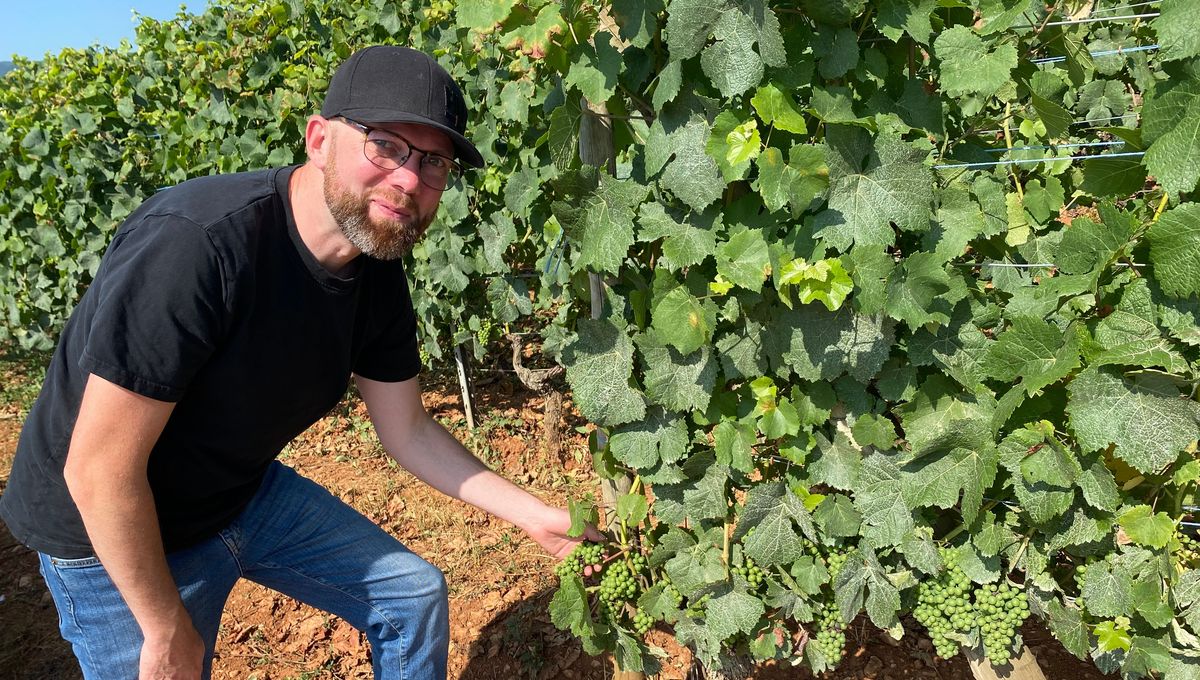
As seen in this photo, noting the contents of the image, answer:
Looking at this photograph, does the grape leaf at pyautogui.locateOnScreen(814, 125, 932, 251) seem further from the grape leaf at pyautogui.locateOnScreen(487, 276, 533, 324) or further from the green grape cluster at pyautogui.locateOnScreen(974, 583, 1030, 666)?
the grape leaf at pyautogui.locateOnScreen(487, 276, 533, 324)

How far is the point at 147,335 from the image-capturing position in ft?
5.20

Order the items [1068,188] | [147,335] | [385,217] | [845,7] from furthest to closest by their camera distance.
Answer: [1068,188], [385,217], [147,335], [845,7]

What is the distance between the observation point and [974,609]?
70.2 inches

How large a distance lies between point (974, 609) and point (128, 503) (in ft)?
6.00

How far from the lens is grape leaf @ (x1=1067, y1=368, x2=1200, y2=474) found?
1390mm

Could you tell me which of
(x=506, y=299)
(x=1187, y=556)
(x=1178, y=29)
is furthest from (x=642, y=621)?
(x=506, y=299)

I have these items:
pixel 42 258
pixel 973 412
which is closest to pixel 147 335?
pixel 973 412

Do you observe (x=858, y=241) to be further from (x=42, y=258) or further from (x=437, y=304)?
(x=42, y=258)

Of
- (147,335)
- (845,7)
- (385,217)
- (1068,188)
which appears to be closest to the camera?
(845,7)

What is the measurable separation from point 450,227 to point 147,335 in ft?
8.12

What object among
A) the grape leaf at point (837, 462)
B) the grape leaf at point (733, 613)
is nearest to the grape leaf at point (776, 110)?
the grape leaf at point (837, 462)

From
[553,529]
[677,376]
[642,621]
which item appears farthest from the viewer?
[553,529]

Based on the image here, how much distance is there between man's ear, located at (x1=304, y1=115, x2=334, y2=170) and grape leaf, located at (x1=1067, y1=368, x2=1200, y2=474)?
1627 millimetres

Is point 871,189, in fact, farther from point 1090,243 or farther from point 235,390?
point 235,390
